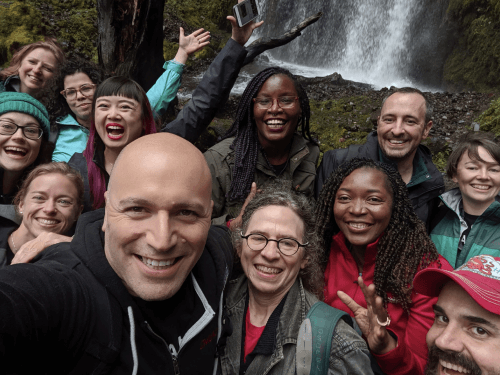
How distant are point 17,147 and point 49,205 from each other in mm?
822

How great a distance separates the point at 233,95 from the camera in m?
12.7

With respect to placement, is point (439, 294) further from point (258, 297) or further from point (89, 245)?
point (89, 245)

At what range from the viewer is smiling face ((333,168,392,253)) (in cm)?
285

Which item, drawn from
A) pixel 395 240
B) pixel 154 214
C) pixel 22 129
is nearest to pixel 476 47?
pixel 395 240

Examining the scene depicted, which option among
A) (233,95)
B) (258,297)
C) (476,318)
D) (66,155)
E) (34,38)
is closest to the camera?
(476,318)

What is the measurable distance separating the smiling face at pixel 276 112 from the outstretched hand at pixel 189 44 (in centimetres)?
120

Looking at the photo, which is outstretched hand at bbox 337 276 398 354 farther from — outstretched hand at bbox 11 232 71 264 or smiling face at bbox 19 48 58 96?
smiling face at bbox 19 48 58 96

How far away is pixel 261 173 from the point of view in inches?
154

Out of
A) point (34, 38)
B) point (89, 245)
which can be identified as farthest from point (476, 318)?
point (34, 38)

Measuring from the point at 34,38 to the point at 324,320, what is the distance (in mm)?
12237

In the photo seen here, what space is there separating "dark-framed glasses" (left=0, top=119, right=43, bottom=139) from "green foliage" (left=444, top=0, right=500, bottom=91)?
16.4 metres

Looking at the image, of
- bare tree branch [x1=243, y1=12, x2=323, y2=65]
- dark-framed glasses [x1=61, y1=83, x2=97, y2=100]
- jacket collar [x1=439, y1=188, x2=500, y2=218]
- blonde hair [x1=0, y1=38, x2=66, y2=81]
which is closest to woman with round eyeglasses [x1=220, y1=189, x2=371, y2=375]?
jacket collar [x1=439, y1=188, x2=500, y2=218]

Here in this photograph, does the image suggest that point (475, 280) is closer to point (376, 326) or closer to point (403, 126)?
point (376, 326)

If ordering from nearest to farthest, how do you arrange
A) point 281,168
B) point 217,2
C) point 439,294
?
point 439,294
point 281,168
point 217,2
